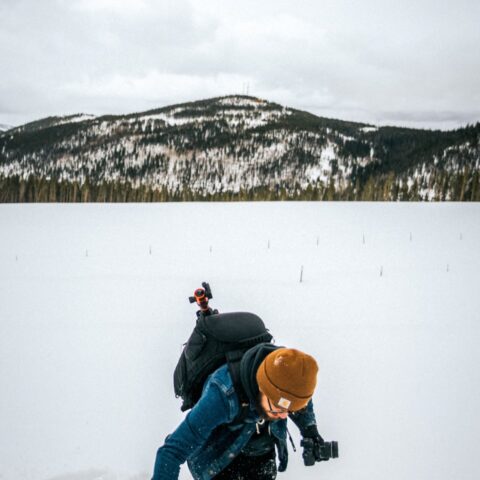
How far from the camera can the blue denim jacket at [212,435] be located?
6.13ft

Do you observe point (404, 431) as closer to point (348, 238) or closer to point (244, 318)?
point (244, 318)

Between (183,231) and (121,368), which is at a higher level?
(183,231)

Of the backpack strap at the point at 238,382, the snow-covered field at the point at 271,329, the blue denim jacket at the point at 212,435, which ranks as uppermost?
the backpack strap at the point at 238,382

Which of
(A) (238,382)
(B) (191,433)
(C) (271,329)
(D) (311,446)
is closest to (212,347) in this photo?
(A) (238,382)

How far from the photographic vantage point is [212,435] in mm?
2174

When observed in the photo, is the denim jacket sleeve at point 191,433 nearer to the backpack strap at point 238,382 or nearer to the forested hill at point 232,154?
the backpack strap at point 238,382

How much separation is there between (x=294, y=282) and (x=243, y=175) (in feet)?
441

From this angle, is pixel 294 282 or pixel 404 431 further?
pixel 294 282

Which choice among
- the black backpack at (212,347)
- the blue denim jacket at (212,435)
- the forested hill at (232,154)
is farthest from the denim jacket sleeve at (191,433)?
the forested hill at (232,154)

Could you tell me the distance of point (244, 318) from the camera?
2330 millimetres

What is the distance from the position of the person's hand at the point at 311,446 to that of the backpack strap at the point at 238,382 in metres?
0.66

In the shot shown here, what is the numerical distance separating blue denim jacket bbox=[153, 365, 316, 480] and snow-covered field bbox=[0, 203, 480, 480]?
1.53m

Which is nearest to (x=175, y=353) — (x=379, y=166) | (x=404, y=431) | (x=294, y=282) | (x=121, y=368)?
(x=121, y=368)

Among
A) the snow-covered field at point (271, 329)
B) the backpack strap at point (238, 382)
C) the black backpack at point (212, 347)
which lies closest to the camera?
the backpack strap at point (238, 382)
